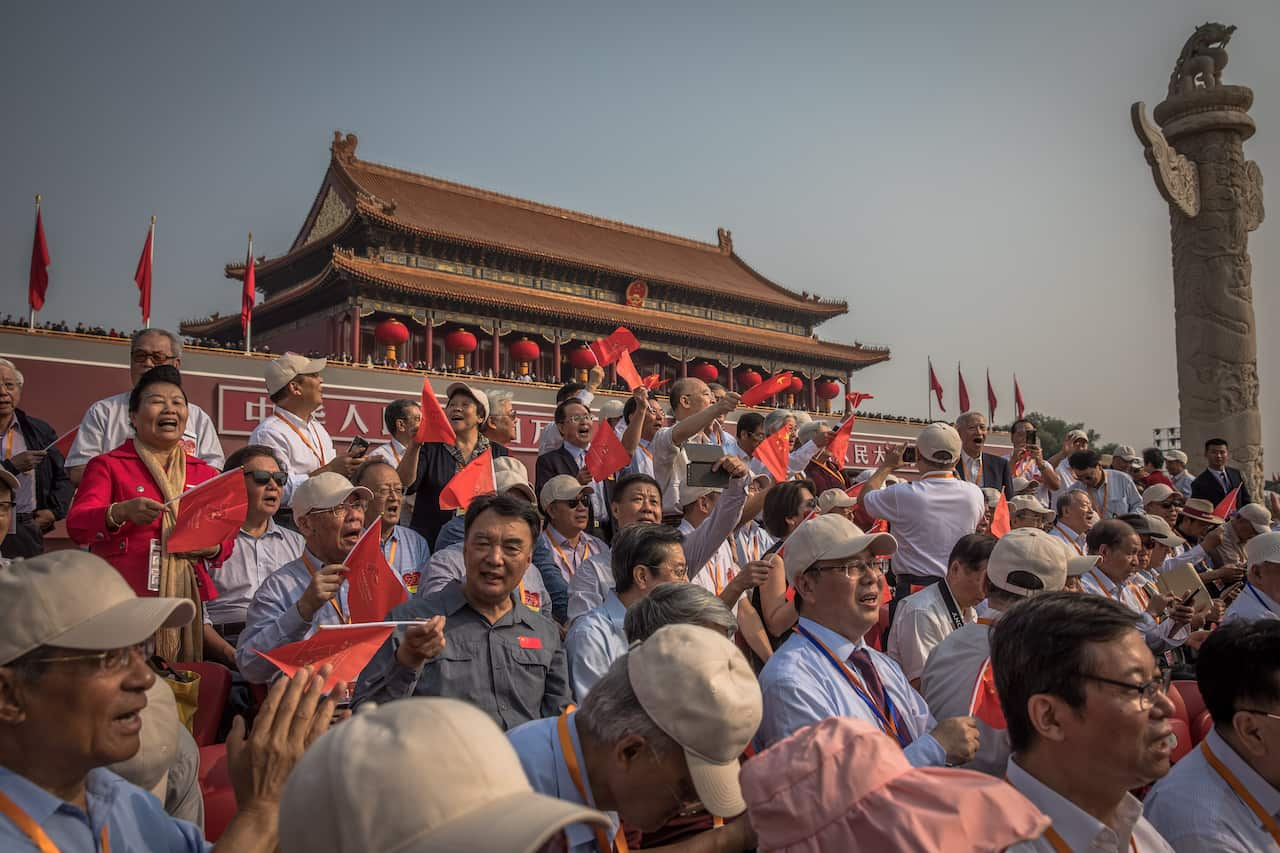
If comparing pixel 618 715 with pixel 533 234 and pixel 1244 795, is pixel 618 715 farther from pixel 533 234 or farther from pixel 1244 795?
pixel 533 234

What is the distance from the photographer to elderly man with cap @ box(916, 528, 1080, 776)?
3.26 meters

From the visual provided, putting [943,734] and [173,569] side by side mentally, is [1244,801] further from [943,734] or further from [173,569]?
[173,569]

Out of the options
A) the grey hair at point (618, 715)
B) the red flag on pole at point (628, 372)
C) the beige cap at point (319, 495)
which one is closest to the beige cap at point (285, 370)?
the beige cap at point (319, 495)

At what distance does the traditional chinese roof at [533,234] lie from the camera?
74.4 ft

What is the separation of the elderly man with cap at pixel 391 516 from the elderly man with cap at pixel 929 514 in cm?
240

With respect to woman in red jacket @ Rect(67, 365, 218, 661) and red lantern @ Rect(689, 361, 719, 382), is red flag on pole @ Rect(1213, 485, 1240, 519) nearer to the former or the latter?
woman in red jacket @ Rect(67, 365, 218, 661)

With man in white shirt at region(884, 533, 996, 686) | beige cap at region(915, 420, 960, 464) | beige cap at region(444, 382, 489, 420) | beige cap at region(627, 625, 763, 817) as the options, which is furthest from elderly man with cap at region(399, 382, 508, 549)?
beige cap at region(627, 625, 763, 817)

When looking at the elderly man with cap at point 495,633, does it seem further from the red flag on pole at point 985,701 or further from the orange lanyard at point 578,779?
the red flag on pole at point 985,701

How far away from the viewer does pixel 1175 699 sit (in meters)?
3.32

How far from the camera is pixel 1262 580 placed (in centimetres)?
496

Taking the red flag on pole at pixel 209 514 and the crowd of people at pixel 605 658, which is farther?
the red flag on pole at pixel 209 514

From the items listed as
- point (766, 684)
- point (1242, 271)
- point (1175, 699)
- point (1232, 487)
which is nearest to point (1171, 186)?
point (1242, 271)

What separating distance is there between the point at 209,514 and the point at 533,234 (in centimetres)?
2284

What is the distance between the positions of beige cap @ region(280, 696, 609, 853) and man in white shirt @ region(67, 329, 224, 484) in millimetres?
4039
